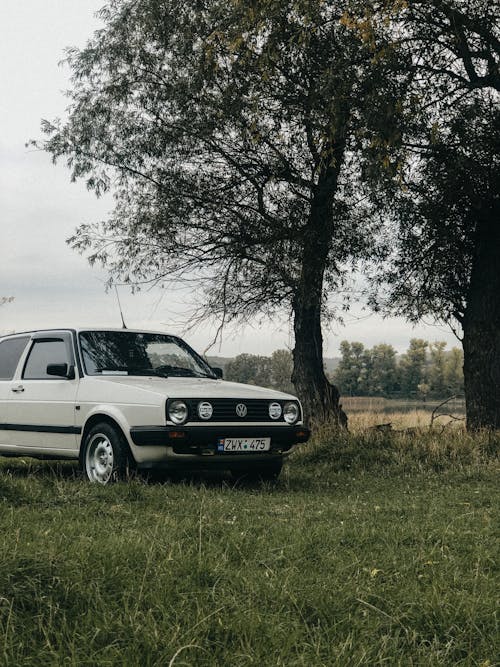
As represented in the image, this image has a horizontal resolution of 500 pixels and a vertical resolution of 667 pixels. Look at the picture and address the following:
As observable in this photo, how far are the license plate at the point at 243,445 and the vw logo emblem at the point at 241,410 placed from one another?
268mm

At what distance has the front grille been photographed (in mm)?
8586

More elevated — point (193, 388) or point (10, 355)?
point (10, 355)

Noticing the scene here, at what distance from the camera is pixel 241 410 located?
8.93 metres

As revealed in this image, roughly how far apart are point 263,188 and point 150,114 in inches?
106

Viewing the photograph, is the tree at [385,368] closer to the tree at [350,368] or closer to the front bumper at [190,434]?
the tree at [350,368]

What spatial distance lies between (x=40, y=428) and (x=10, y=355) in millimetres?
1513

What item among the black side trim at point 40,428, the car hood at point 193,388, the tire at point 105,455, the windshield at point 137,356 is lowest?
the tire at point 105,455

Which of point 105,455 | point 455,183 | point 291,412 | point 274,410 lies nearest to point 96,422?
point 105,455

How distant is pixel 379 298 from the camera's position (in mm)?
17047

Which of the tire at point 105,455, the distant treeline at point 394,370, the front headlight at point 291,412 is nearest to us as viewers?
the tire at point 105,455

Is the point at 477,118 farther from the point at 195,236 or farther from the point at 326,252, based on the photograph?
the point at 195,236

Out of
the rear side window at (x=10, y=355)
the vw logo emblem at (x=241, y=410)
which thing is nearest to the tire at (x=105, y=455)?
the vw logo emblem at (x=241, y=410)

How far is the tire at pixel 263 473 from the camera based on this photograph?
9594mm

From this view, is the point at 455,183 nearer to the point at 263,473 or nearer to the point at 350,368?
the point at 263,473
